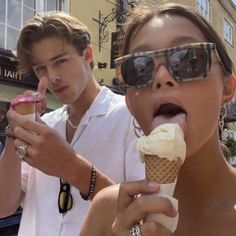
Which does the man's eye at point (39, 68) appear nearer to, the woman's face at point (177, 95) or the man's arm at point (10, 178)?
the man's arm at point (10, 178)

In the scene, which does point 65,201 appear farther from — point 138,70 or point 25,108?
point 138,70

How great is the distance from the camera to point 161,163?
3.98ft

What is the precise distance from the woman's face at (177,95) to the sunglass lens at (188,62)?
0.08 ft

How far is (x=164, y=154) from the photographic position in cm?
122

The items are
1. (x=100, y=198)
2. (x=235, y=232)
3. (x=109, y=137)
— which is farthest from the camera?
(x=109, y=137)

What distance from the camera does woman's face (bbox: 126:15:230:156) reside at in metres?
1.33

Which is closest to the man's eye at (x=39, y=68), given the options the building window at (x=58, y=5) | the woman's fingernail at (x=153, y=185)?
the woman's fingernail at (x=153, y=185)

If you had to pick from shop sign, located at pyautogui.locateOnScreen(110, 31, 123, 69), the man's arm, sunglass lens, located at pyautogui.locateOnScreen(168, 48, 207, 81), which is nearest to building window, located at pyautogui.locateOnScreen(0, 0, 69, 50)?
shop sign, located at pyautogui.locateOnScreen(110, 31, 123, 69)

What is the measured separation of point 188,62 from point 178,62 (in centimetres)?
3

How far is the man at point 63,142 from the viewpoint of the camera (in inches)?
72.9

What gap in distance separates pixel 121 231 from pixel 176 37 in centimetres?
64

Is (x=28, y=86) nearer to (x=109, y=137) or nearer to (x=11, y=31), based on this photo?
(x=11, y=31)

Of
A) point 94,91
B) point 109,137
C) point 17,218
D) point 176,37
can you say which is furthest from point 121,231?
point 17,218

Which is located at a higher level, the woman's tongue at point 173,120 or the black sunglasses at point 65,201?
the woman's tongue at point 173,120
